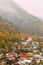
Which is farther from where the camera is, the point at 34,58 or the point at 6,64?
the point at 34,58

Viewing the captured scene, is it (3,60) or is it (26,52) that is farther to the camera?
(26,52)

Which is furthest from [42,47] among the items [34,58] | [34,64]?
[34,64]

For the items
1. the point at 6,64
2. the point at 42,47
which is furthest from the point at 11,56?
the point at 42,47

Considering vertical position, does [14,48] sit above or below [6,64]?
above

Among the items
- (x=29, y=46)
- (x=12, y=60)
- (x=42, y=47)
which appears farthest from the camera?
(x=42, y=47)

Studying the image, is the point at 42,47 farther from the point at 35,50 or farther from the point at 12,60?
the point at 12,60

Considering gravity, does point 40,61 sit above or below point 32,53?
below

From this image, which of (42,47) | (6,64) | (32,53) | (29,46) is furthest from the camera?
(42,47)

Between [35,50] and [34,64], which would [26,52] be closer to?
[35,50]

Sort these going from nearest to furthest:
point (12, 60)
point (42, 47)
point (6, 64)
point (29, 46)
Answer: point (6, 64), point (12, 60), point (29, 46), point (42, 47)
